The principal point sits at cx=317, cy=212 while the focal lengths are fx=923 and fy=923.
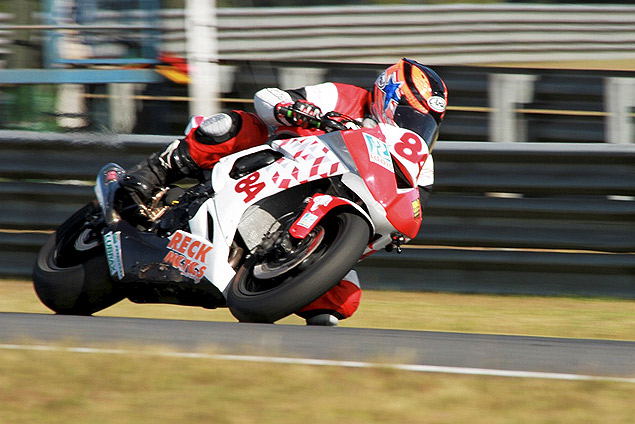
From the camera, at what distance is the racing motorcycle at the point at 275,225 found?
158 inches

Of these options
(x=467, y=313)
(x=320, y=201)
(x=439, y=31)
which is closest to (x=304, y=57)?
(x=439, y=31)

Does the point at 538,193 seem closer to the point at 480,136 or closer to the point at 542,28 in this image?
the point at 480,136

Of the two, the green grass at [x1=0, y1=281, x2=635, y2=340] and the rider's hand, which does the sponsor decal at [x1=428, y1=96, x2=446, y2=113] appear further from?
the green grass at [x1=0, y1=281, x2=635, y2=340]

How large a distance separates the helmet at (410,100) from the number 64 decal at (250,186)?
0.73 m

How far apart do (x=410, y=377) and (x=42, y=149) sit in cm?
457

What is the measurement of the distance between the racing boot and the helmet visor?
3.58 ft

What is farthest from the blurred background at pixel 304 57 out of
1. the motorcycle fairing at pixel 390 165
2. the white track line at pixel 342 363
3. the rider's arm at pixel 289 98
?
the white track line at pixel 342 363

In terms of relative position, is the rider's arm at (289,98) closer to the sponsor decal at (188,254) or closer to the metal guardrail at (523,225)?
the sponsor decal at (188,254)

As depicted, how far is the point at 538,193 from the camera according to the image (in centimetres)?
630

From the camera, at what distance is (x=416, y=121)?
4.54 m

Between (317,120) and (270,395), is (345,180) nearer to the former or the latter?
(317,120)

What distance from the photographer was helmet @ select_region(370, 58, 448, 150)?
4.54m

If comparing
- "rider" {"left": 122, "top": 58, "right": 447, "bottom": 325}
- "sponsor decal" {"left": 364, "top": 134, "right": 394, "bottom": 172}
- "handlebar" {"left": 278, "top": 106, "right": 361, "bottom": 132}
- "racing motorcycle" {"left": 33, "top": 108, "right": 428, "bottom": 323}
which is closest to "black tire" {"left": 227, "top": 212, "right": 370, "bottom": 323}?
"racing motorcycle" {"left": 33, "top": 108, "right": 428, "bottom": 323}

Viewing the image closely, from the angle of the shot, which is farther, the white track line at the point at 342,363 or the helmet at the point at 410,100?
the helmet at the point at 410,100
